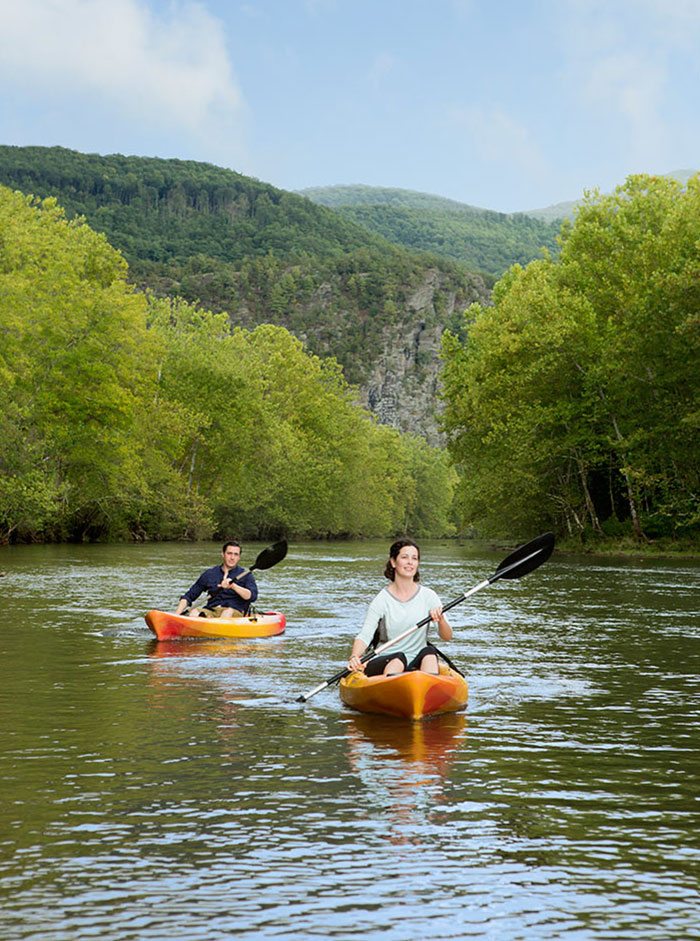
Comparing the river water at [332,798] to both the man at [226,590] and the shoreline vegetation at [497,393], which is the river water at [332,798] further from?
the shoreline vegetation at [497,393]

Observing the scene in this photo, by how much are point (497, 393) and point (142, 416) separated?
1615 centimetres

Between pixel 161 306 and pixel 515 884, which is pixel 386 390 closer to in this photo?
pixel 161 306

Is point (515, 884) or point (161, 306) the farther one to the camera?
point (161, 306)

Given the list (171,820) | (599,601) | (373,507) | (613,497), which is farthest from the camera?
(373,507)

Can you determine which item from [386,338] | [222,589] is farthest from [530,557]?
[386,338]

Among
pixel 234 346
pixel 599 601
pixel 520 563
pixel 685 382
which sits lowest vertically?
pixel 599 601

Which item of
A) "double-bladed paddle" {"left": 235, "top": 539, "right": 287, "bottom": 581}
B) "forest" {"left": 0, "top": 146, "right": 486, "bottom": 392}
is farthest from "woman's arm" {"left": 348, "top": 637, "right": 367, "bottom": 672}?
"forest" {"left": 0, "top": 146, "right": 486, "bottom": 392}

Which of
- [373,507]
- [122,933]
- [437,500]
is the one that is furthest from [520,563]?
[437,500]

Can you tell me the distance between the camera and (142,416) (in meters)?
51.0

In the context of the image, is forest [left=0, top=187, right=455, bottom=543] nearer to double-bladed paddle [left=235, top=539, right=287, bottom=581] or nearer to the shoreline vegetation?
the shoreline vegetation

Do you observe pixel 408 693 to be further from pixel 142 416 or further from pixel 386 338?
pixel 386 338

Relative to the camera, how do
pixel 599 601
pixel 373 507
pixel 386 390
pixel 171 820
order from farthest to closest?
pixel 386 390
pixel 373 507
pixel 599 601
pixel 171 820

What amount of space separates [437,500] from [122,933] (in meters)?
103

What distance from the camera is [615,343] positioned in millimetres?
42344
